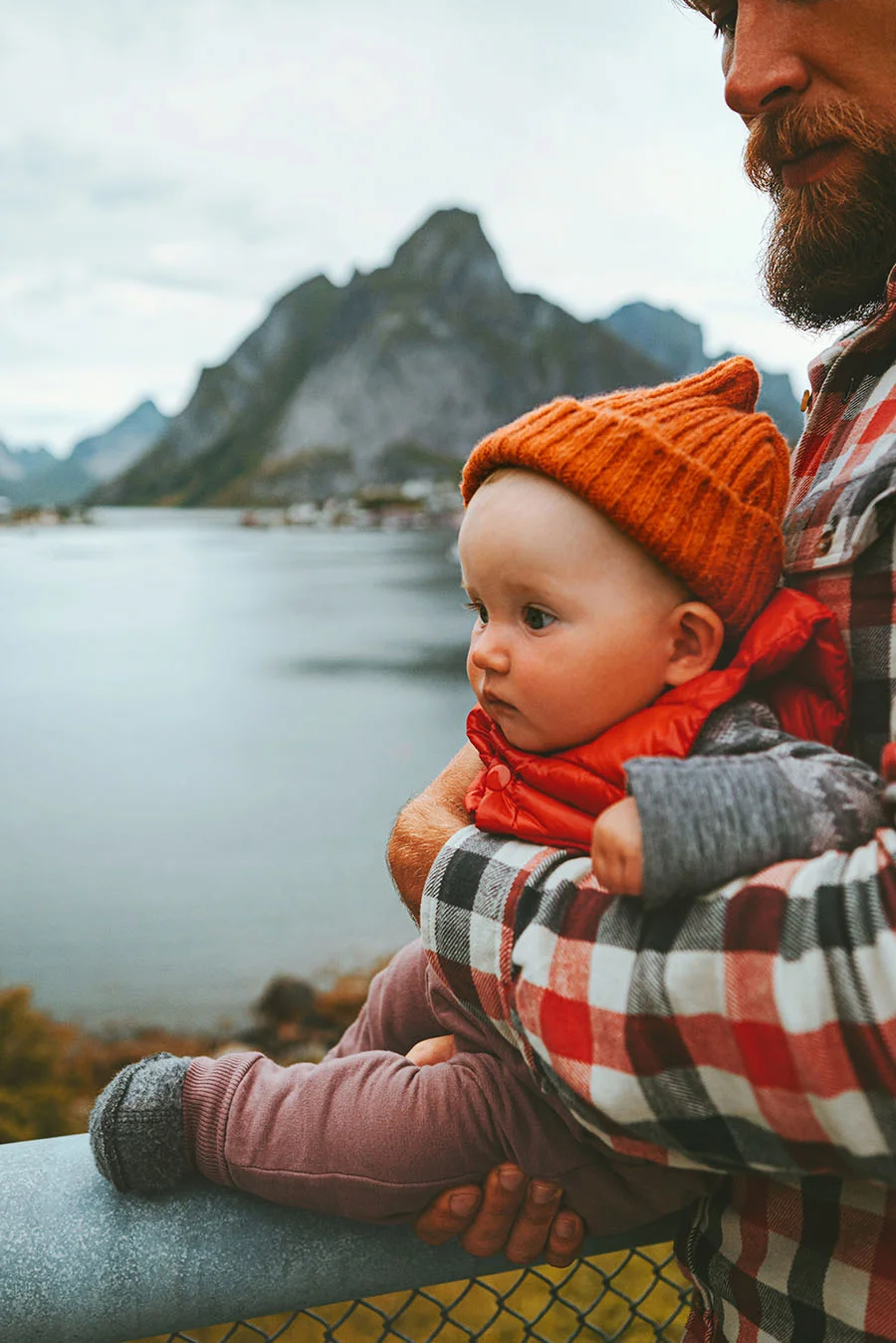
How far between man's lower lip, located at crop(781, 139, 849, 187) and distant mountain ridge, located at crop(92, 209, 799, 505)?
118211mm

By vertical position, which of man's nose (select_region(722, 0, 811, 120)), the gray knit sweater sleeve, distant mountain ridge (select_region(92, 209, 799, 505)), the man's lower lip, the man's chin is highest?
distant mountain ridge (select_region(92, 209, 799, 505))

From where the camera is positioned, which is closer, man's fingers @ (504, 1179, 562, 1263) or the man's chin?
man's fingers @ (504, 1179, 562, 1263)

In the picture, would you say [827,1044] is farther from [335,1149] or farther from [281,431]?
[281,431]

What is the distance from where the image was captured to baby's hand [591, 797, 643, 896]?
92 centimetres

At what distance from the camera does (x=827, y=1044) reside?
2.72 ft

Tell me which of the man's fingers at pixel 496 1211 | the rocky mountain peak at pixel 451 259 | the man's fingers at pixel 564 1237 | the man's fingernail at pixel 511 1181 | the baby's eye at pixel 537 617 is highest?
the rocky mountain peak at pixel 451 259

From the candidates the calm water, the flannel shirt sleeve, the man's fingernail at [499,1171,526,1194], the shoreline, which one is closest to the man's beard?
the flannel shirt sleeve

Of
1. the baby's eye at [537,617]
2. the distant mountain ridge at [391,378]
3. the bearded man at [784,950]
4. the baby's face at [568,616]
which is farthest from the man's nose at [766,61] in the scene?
the distant mountain ridge at [391,378]

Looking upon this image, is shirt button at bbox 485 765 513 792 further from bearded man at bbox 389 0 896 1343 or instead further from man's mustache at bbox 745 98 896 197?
man's mustache at bbox 745 98 896 197

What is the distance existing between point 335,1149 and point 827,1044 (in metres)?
0.58

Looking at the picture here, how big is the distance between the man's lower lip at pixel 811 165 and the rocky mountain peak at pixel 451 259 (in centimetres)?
16685

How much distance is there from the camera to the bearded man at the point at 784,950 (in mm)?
847

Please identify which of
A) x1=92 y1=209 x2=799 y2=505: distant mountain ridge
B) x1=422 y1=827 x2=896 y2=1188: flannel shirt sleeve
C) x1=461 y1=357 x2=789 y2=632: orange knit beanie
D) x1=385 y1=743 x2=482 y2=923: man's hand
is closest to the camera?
x1=422 y1=827 x2=896 y2=1188: flannel shirt sleeve

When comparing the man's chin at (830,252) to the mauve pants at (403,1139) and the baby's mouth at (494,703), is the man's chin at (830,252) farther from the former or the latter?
the mauve pants at (403,1139)
